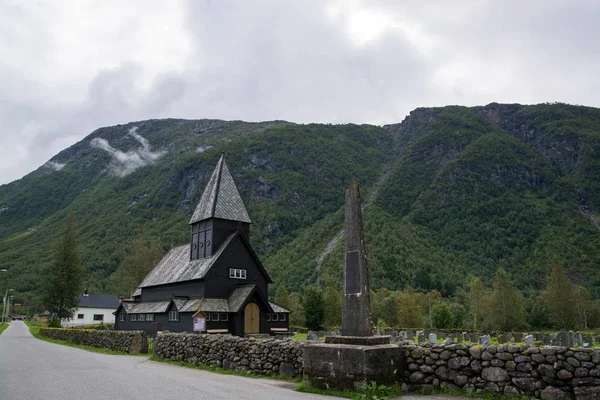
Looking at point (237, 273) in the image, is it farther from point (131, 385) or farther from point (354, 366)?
point (354, 366)

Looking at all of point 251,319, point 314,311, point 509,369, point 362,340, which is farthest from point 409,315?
point 509,369

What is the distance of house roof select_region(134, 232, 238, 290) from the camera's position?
41188mm

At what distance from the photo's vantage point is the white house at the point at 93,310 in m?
93.4

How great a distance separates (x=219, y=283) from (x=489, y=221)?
13585 centimetres

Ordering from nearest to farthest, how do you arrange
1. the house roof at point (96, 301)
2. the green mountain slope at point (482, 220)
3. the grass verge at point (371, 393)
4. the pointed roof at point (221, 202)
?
the grass verge at point (371, 393) → the pointed roof at point (221, 202) → the house roof at point (96, 301) → the green mountain slope at point (482, 220)

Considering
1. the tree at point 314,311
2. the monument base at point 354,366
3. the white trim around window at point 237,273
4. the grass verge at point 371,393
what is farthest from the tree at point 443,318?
the grass verge at point 371,393

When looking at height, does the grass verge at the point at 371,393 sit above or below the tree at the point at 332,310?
above

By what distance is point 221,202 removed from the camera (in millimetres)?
44906

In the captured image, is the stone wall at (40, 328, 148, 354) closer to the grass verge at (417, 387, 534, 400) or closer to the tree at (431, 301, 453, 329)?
the grass verge at (417, 387, 534, 400)

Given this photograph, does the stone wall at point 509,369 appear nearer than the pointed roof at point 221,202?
Yes

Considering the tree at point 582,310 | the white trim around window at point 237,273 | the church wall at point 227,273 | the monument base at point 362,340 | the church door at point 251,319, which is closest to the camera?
the monument base at point 362,340

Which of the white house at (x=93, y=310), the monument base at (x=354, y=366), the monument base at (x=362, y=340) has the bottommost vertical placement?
the white house at (x=93, y=310)

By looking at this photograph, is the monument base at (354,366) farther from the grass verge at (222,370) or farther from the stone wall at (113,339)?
the stone wall at (113,339)

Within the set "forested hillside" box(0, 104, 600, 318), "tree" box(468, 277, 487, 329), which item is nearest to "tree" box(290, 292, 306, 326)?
"forested hillside" box(0, 104, 600, 318)
